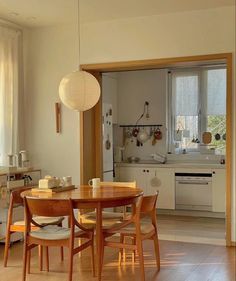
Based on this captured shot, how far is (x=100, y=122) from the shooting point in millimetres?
6141

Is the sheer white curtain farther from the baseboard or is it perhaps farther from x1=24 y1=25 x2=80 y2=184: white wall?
the baseboard

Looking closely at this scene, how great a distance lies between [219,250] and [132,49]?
258cm

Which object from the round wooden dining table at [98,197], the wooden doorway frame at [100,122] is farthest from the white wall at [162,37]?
the round wooden dining table at [98,197]

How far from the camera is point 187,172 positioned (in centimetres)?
700

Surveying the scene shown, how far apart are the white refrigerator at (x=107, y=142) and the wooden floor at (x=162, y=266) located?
6.29 feet

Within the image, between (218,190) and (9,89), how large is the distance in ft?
11.1

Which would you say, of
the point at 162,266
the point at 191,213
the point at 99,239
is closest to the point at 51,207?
the point at 99,239

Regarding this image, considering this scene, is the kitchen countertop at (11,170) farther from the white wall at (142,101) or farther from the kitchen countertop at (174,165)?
the white wall at (142,101)

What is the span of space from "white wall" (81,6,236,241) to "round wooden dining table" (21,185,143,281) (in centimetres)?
170

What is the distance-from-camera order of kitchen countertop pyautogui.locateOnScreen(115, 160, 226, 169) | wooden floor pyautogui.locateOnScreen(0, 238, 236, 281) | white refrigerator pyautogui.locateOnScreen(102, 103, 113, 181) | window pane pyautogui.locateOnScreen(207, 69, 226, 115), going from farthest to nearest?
window pane pyautogui.locateOnScreen(207, 69, 226, 115), kitchen countertop pyautogui.locateOnScreen(115, 160, 226, 169), white refrigerator pyautogui.locateOnScreen(102, 103, 113, 181), wooden floor pyautogui.locateOnScreen(0, 238, 236, 281)

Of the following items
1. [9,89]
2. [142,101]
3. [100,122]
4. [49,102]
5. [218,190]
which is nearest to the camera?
[9,89]

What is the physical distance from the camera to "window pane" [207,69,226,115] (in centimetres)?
728

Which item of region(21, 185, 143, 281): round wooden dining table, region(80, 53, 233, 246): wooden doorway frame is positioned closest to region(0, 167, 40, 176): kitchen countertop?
region(80, 53, 233, 246): wooden doorway frame

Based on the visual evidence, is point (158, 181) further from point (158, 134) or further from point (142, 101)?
point (142, 101)
